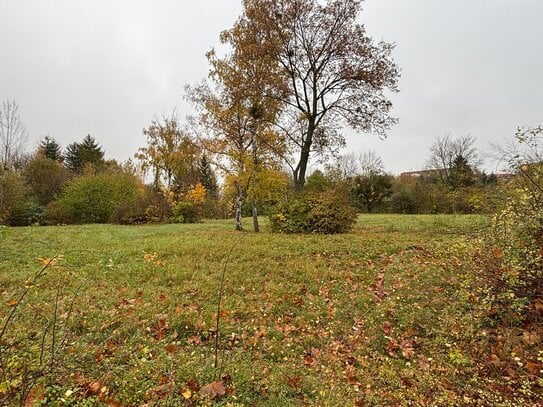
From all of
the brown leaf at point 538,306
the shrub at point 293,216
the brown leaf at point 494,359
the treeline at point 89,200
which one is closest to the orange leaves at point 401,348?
the brown leaf at point 494,359

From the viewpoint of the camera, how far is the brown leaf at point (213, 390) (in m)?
2.79

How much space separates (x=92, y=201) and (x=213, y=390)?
1982 cm

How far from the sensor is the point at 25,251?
8016 mm

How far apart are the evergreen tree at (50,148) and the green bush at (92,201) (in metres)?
19.0

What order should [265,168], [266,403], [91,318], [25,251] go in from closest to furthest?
1. [266,403]
2. [91,318]
3. [25,251]
4. [265,168]

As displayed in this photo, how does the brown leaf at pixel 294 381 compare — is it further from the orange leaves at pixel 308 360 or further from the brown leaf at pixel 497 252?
the brown leaf at pixel 497 252

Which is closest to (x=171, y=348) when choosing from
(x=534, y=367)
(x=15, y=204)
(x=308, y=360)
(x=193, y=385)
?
(x=193, y=385)

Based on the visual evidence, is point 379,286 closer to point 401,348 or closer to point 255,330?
point 401,348

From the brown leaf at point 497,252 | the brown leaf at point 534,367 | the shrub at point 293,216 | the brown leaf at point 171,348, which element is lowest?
the brown leaf at point 534,367

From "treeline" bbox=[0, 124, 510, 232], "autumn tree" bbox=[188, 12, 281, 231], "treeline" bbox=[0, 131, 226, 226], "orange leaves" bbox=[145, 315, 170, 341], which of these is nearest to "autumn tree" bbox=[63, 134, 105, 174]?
"treeline" bbox=[0, 124, 510, 232]

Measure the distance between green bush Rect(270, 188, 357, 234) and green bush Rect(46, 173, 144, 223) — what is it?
11944mm

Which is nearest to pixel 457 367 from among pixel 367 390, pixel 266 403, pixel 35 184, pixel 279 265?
pixel 367 390

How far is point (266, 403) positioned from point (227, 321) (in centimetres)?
176

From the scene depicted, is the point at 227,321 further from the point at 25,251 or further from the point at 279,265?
the point at 25,251
